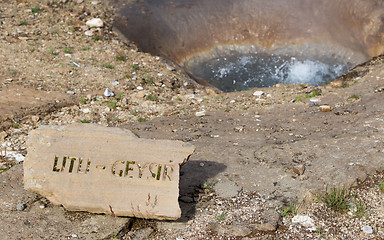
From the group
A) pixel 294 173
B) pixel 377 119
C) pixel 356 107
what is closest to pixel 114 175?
pixel 294 173

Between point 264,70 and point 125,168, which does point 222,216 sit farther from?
point 264,70

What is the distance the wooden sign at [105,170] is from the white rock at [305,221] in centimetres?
88

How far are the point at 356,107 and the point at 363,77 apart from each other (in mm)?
1191

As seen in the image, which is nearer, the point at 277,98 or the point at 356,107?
the point at 356,107

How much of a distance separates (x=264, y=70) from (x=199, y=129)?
3890 mm

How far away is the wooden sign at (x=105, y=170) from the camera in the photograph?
316 cm

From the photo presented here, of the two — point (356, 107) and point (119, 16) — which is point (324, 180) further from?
point (119, 16)

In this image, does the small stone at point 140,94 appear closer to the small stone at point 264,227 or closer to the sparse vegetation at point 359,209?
the small stone at point 264,227

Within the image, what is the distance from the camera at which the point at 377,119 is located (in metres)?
4.49

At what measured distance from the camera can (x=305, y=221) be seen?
3209mm

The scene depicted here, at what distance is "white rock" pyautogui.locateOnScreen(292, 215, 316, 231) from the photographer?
10.4ft

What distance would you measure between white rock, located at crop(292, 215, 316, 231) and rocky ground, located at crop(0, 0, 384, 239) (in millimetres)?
11

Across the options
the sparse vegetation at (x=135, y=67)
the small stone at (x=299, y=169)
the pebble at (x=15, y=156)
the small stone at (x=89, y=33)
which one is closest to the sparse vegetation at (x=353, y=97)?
the small stone at (x=299, y=169)

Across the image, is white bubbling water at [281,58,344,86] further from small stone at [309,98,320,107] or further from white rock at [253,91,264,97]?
small stone at [309,98,320,107]
